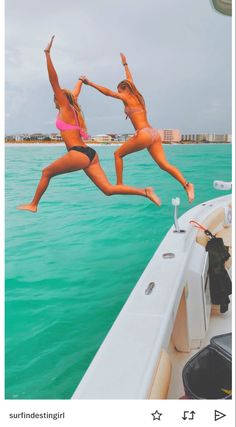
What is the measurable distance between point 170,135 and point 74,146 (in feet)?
0.97

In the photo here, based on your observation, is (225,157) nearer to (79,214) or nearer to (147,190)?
(147,190)

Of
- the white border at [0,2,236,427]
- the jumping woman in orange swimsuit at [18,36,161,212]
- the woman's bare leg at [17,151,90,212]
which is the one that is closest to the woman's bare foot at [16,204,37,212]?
the woman's bare leg at [17,151,90,212]

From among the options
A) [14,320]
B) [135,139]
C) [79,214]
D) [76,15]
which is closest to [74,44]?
[76,15]

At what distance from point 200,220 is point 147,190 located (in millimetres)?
1019

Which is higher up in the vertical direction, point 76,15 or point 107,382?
point 76,15

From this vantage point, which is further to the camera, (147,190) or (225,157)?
(225,157)

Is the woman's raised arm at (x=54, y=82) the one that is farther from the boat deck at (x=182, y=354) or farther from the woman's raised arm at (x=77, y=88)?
the boat deck at (x=182, y=354)

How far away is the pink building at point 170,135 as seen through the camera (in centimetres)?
92

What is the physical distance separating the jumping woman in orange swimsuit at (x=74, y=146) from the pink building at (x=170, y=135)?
0.61 feet

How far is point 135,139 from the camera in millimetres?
864

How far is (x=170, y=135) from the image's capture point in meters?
0.94

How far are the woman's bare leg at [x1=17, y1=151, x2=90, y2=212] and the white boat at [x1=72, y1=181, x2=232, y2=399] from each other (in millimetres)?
384
